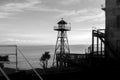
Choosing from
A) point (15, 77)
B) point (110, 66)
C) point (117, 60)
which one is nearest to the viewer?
point (15, 77)

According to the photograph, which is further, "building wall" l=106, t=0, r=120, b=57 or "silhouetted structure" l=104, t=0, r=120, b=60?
"building wall" l=106, t=0, r=120, b=57

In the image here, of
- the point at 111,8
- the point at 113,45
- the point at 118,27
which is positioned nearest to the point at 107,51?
the point at 113,45

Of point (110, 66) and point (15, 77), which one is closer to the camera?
point (15, 77)

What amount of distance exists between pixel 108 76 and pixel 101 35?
10.5 meters

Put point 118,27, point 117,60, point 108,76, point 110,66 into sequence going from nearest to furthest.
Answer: point 108,76 → point 110,66 → point 117,60 → point 118,27

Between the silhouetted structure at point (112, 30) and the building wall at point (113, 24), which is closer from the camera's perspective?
the silhouetted structure at point (112, 30)

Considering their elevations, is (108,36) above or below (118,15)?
below

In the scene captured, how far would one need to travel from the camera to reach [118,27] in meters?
32.9

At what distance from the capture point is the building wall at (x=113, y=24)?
33031 millimetres

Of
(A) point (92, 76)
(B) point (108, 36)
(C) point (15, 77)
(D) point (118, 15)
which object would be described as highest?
(D) point (118, 15)

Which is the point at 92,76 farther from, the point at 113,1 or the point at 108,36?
the point at 113,1

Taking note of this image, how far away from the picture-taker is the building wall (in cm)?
3303

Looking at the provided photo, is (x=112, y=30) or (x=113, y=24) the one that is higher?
(x=113, y=24)

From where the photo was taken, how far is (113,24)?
33938 mm
